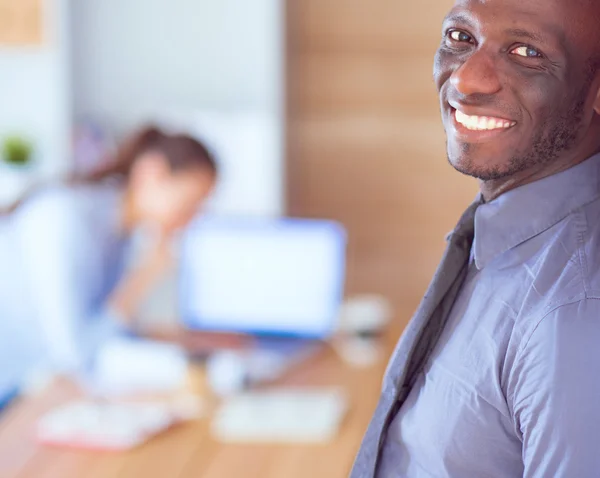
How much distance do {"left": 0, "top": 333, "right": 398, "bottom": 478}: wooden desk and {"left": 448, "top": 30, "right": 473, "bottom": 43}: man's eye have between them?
1153mm

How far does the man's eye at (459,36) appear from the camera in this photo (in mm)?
1070

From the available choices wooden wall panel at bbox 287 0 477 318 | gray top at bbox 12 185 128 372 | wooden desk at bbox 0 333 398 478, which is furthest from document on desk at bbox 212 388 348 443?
wooden wall panel at bbox 287 0 477 318

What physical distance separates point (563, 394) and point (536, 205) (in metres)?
0.24

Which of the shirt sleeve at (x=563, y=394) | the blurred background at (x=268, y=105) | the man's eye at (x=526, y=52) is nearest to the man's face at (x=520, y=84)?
the man's eye at (x=526, y=52)

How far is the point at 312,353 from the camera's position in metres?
2.76

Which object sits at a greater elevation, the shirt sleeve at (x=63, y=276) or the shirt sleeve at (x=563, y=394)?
the shirt sleeve at (x=563, y=394)

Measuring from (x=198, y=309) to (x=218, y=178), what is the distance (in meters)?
0.40

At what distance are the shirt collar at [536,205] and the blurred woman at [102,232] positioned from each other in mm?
1790

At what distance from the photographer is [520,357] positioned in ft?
3.07

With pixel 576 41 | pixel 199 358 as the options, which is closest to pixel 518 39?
pixel 576 41

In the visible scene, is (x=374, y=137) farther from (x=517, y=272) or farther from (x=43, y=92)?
(x=517, y=272)

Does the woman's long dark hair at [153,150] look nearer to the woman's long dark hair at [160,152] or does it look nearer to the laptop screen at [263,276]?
the woman's long dark hair at [160,152]

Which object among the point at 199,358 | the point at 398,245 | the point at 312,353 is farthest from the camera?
the point at 398,245

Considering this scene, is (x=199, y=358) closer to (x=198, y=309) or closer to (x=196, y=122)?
(x=198, y=309)
